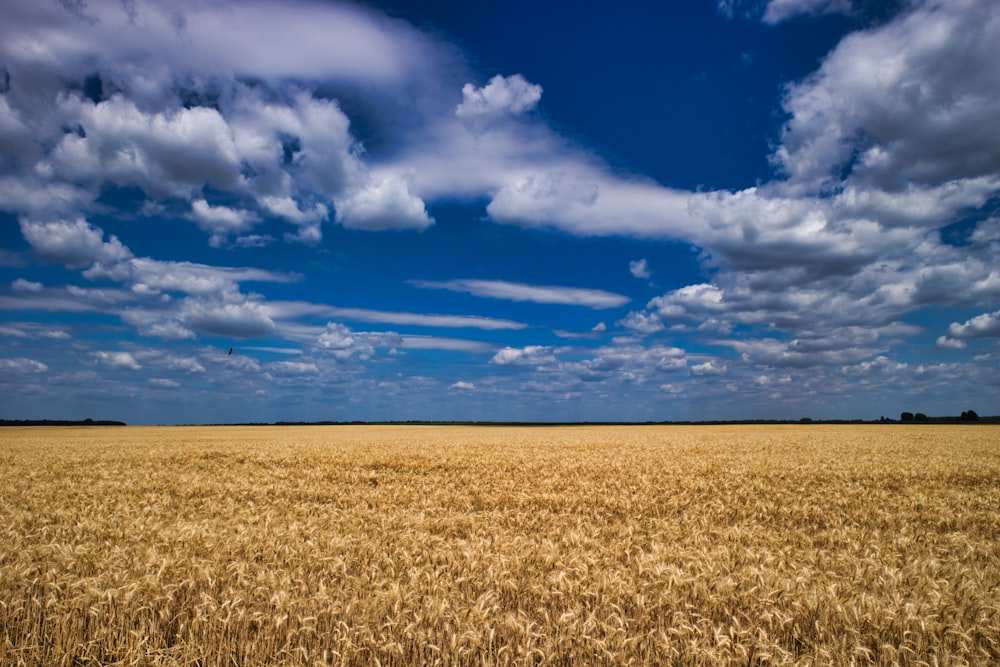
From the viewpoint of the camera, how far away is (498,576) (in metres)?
6.23

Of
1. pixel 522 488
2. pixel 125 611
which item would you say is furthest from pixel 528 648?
pixel 522 488

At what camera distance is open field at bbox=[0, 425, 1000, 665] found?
480 centimetres

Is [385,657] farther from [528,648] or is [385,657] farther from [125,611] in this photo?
[125,611]

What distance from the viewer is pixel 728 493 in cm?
1303

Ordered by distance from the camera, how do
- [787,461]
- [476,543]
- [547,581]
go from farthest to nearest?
1. [787,461]
2. [476,543]
3. [547,581]

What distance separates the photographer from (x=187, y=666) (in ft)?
14.6

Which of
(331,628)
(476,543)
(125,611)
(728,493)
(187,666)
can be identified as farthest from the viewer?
(728,493)

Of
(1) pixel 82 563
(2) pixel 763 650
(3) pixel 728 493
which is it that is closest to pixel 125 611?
(1) pixel 82 563

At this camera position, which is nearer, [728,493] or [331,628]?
[331,628]

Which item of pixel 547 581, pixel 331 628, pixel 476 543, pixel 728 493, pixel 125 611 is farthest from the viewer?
pixel 728 493

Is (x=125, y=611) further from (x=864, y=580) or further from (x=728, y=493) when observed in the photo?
(x=728, y=493)

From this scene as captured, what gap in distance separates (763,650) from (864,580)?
2.84m

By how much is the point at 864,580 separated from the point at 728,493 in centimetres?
670

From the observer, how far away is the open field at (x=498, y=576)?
4797 millimetres
